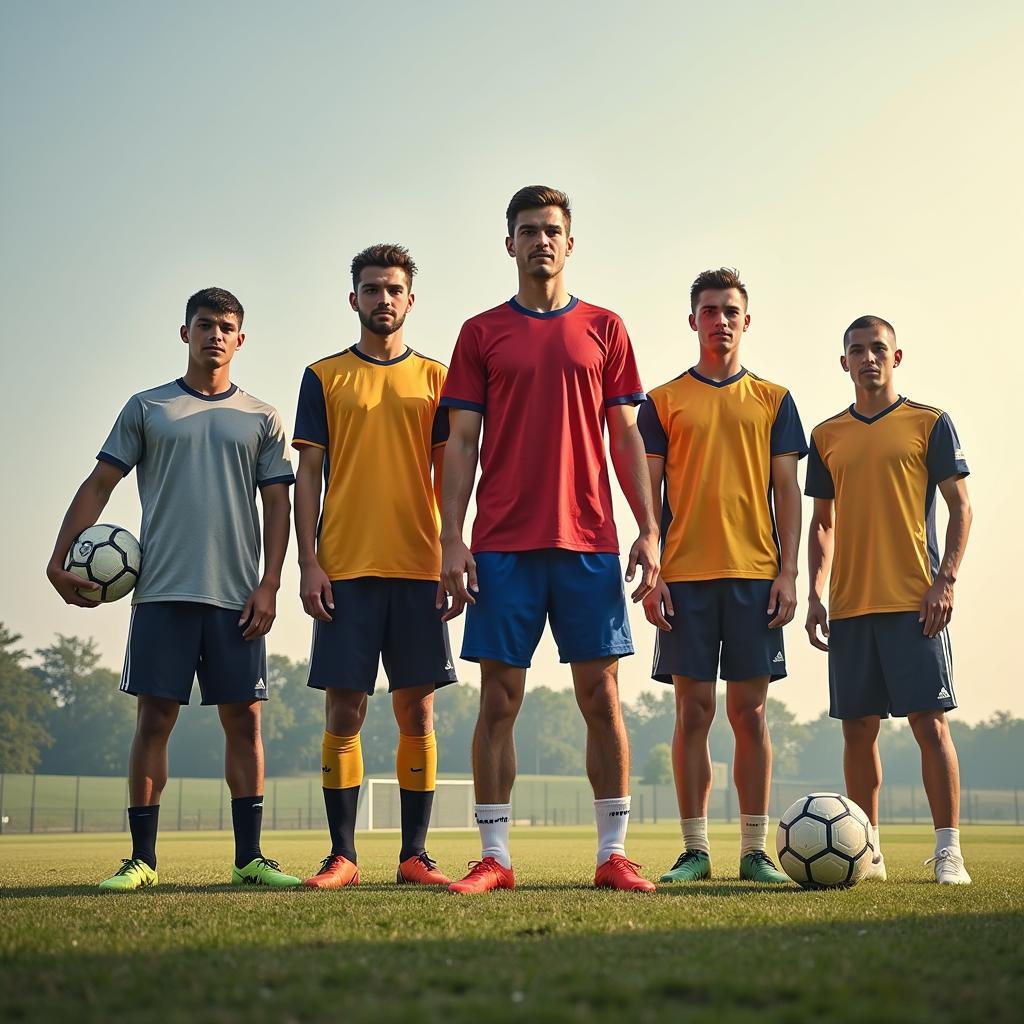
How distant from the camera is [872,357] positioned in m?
6.98

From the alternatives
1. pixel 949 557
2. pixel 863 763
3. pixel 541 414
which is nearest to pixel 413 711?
pixel 541 414

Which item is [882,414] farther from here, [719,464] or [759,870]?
[759,870]

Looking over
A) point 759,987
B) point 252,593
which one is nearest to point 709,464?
point 252,593

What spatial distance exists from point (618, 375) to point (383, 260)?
5.08 feet

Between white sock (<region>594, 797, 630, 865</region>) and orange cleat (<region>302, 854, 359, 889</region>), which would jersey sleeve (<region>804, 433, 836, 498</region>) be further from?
orange cleat (<region>302, 854, 359, 889</region>)

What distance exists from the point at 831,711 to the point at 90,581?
14.0 ft

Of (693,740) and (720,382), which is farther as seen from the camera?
(720,382)

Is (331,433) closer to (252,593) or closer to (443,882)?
(252,593)

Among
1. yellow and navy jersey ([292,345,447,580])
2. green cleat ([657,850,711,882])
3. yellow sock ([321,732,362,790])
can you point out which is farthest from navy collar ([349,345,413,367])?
green cleat ([657,850,711,882])

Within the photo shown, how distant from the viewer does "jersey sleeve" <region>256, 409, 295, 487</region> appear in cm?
648

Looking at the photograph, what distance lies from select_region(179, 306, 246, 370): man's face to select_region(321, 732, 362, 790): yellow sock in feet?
7.05

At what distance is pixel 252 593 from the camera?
247 inches

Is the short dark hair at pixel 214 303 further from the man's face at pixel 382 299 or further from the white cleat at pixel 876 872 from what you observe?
the white cleat at pixel 876 872

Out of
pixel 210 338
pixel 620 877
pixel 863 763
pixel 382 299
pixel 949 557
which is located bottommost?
pixel 620 877
